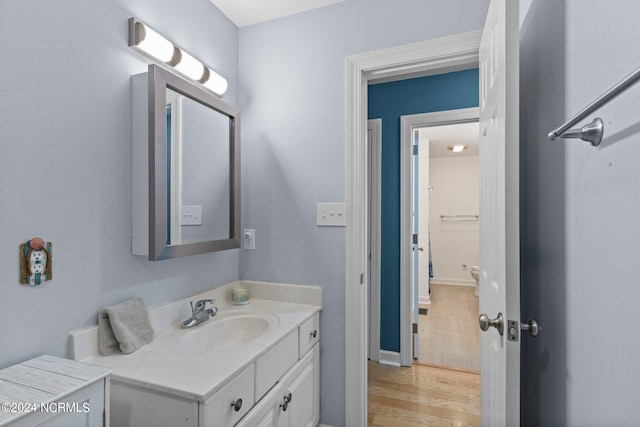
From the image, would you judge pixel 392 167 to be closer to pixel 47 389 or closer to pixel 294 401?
pixel 294 401

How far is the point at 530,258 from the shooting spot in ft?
3.86

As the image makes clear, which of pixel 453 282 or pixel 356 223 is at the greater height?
pixel 356 223

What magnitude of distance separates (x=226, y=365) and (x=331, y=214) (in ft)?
3.03

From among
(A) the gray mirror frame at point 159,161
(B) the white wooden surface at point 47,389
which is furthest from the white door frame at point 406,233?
(B) the white wooden surface at point 47,389

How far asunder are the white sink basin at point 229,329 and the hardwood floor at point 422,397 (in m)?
0.97

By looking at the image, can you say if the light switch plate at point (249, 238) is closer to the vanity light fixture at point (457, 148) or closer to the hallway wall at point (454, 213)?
the vanity light fixture at point (457, 148)

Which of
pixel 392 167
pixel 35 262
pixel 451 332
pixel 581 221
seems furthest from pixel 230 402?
pixel 451 332

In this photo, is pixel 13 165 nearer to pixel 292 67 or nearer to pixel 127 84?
pixel 127 84

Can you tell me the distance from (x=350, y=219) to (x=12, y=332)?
1.34 meters

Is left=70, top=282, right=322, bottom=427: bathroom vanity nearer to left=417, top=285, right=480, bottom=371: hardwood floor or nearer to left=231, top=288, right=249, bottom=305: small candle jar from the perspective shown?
left=231, top=288, right=249, bottom=305: small candle jar

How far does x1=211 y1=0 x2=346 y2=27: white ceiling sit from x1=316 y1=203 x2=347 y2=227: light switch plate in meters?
1.09

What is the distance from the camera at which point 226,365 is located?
1.08 meters

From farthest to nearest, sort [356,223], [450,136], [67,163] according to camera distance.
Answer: [450,136], [356,223], [67,163]

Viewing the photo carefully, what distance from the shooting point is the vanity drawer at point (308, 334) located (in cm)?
156
